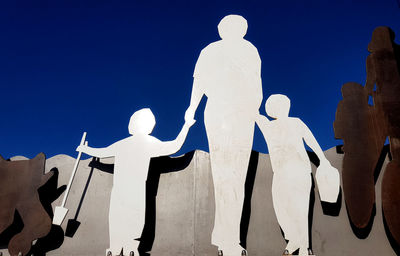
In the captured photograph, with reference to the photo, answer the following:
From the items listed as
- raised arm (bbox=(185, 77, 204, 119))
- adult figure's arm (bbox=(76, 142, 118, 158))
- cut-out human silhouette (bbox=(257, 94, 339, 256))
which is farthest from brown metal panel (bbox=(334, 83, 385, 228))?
adult figure's arm (bbox=(76, 142, 118, 158))

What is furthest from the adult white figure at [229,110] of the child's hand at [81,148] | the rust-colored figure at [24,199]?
the rust-colored figure at [24,199]

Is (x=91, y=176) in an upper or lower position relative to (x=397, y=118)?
lower

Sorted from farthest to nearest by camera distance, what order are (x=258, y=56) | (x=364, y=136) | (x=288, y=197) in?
(x=258, y=56) < (x=364, y=136) < (x=288, y=197)

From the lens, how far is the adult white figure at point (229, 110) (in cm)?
384

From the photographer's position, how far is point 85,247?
425 cm

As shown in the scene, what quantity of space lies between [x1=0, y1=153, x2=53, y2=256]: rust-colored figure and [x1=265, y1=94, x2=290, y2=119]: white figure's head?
3.12 metres

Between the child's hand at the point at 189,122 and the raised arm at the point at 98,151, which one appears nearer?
the child's hand at the point at 189,122

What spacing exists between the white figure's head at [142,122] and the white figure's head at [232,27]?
155cm

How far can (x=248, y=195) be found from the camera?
4156 mm

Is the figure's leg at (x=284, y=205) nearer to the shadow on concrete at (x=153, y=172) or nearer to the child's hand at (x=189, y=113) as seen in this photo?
the shadow on concrete at (x=153, y=172)

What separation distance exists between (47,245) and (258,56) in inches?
148

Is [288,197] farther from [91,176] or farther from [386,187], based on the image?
[91,176]

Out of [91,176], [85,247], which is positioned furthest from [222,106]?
[85,247]

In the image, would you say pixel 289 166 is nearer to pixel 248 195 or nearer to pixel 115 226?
pixel 248 195
